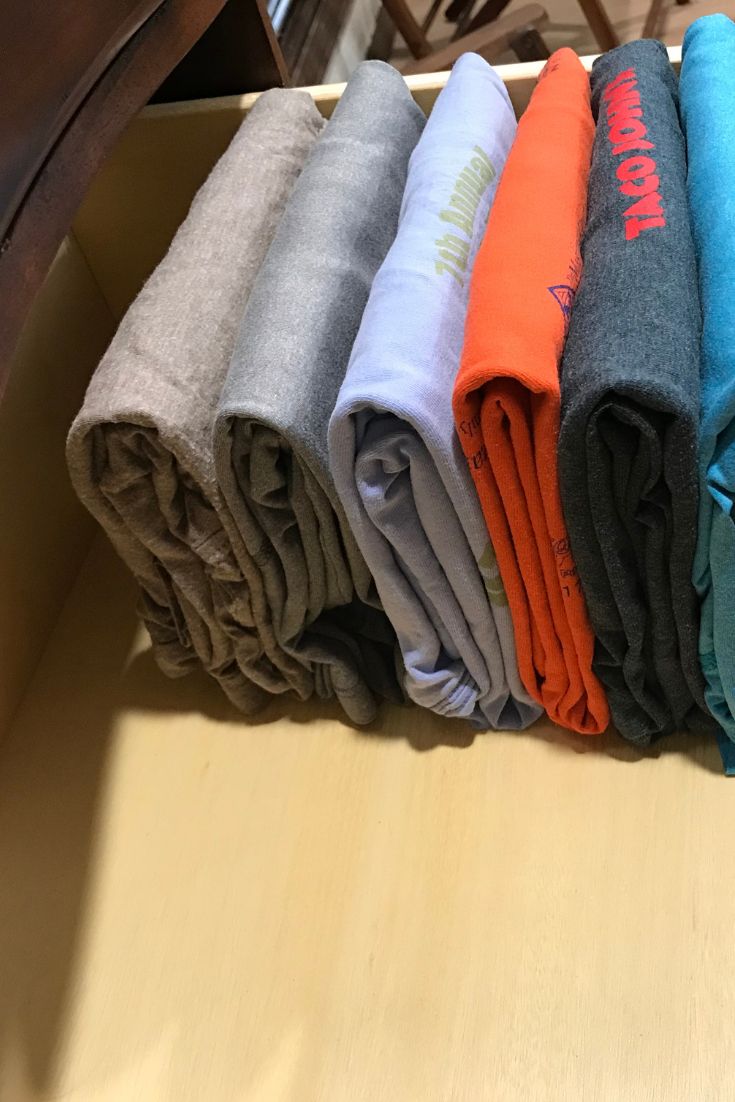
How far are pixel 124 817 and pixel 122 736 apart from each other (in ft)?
0.26

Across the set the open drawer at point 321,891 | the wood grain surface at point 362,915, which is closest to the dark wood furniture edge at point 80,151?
the open drawer at point 321,891

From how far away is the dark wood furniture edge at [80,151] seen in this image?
18.3 inches

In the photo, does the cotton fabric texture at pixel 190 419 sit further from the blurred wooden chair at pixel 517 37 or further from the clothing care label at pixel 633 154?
the blurred wooden chair at pixel 517 37

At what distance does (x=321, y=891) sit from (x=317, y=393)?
1.22 ft

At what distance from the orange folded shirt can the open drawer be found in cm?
9

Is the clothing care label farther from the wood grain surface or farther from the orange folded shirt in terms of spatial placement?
the wood grain surface

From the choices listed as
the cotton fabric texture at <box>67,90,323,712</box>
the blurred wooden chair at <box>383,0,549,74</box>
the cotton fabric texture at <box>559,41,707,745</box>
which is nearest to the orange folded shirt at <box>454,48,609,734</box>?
the cotton fabric texture at <box>559,41,707,745</box>

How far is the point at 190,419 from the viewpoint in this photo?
1.94 ft

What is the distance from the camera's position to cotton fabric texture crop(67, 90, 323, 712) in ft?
1.95

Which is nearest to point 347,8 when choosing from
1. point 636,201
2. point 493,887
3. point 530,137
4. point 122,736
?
point 530,137

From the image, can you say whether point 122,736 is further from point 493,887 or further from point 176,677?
point 493,887

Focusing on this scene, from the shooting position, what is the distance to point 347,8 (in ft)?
4.89

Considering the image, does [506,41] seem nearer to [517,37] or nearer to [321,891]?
[517,37]

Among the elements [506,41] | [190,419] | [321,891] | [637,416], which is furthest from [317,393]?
[506,41]
